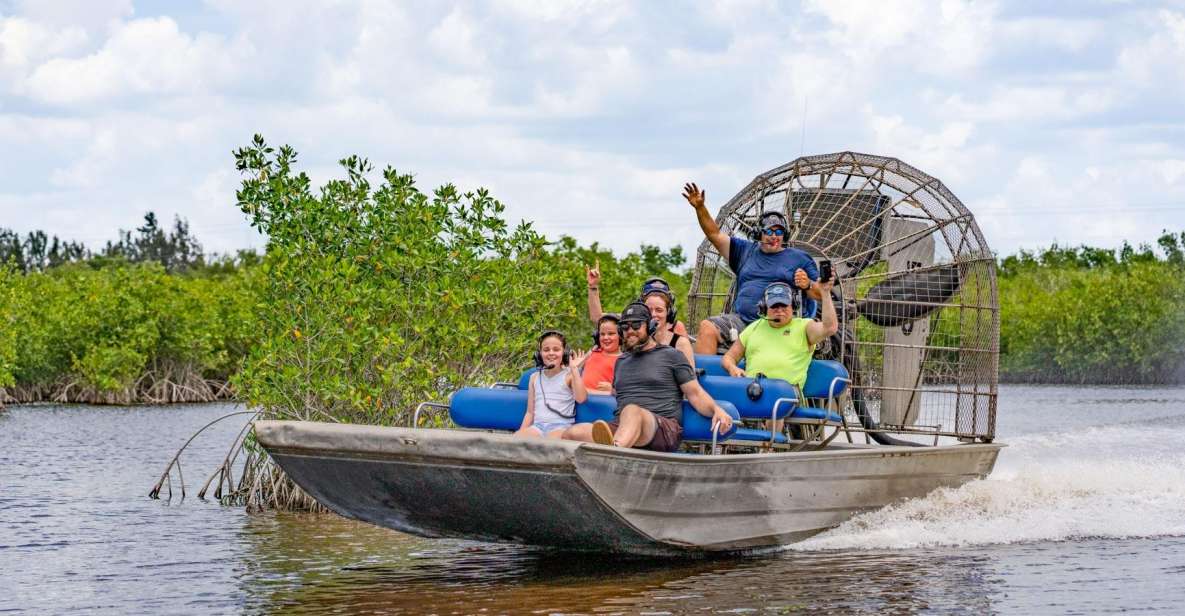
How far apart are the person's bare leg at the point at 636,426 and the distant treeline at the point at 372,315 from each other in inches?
213

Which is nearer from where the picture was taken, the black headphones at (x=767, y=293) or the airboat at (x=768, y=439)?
the airboat at (x=768, y=439)

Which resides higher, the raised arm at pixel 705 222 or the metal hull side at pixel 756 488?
the raised arm at pixel 705 222

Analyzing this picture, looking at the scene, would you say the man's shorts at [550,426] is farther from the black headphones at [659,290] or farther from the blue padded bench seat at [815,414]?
the blue padded bench seat at [815,414]

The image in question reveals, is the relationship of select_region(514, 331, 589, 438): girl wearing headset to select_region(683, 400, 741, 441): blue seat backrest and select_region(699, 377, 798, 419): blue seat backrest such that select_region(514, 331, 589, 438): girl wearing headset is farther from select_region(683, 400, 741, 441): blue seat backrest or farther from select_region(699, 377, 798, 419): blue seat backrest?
select_region(699, 377, 798, 419): blue seat backrest

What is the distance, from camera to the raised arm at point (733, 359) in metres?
12.7

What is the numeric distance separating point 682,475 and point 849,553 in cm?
244

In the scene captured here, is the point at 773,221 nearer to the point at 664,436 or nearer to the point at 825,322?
the point at 825,322

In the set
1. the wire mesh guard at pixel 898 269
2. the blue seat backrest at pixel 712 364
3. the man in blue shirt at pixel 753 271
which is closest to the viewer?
the blue seat backrest at pixel 712 364

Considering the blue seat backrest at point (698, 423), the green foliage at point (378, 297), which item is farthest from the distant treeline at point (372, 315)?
the blue seat backrest at point (698, 423)

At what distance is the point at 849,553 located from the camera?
12.7 metres

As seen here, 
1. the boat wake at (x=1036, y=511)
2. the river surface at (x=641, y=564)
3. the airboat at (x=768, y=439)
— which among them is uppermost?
the airboat at (x=768, y=439)

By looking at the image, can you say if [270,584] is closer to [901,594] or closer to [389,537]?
[389,537]

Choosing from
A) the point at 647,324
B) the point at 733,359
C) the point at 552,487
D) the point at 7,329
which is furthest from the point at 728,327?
the point at 7,329

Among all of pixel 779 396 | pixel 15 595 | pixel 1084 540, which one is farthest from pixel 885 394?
pixel 15 595
